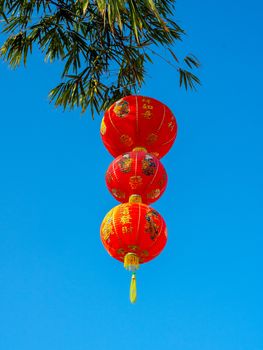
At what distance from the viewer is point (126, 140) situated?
4922 mm

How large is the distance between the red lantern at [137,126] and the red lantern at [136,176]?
223 mm

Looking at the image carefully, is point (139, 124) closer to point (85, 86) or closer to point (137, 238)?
point (137, 238)

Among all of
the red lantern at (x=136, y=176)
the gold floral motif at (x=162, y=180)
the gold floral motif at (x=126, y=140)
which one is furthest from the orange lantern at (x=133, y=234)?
the gold floral motif at (x=126, y=140)

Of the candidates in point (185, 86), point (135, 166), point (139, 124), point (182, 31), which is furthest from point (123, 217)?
point (182, 31)

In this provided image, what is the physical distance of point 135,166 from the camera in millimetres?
4629

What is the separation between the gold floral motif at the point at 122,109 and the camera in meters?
4.95

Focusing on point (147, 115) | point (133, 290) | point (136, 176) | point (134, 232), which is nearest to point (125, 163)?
point (136, 176)

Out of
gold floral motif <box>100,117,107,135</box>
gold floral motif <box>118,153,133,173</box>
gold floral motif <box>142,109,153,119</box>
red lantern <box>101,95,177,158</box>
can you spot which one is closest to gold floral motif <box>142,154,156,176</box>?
gold floral motif <box>118,153,133,173</box>

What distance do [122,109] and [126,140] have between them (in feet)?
0.87

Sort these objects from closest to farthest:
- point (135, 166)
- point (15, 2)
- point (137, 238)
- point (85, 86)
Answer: point (137, 238) < point (135, 166) < point (15, 2) < point (85, 86)

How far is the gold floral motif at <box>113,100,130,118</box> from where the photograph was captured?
495cm

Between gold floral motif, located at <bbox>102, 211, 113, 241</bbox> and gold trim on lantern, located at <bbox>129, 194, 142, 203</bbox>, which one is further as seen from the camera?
gold trim on lantern, located at <bbox>129, 194, 142, 203</bbox>

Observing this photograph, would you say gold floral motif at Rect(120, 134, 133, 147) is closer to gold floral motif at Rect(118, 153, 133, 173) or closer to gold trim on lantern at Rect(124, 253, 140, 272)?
gold floral motif at Rect(118, 153, 133, 173)

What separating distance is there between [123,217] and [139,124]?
894 mm
